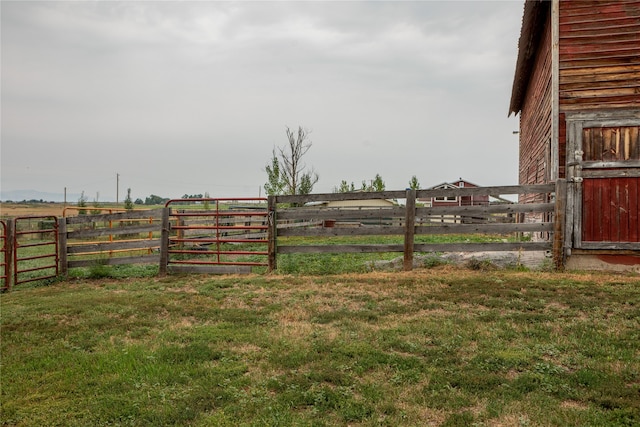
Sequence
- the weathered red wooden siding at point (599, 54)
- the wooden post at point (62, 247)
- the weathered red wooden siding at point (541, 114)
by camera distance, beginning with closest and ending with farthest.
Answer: the weathered red wooden siding at point (599, 54)
the wooden post at point (62, 247)
the weathered red wooden siding at point (541, 114)

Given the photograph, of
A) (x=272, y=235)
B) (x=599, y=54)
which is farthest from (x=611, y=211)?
(x=272, y=235)

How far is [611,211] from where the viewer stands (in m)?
8.51

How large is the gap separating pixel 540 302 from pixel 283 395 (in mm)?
4013

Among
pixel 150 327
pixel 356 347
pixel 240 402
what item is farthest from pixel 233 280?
pixel 240 402

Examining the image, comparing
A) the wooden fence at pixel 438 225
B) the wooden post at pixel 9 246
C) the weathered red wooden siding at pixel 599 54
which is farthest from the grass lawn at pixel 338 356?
the weathered red wooden siding at pixel 599 54

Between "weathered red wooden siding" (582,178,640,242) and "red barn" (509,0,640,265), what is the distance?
16 millimetres

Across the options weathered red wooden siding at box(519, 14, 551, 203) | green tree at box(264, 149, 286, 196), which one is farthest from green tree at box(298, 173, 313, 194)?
weathered red wooden siding at box(519, 14, 551, 203)

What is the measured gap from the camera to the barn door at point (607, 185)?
332 inches

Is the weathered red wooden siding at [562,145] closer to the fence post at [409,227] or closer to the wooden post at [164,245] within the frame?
the fence post at [409,227]

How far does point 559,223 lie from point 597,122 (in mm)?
2515

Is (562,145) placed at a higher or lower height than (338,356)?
higher

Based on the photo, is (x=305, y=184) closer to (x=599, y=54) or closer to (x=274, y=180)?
(x=274, y=180)

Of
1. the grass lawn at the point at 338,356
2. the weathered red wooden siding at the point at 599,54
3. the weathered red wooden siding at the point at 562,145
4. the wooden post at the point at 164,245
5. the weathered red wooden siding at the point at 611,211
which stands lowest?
the grass lawn at the point at 338,356

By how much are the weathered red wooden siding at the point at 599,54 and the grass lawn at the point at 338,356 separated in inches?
156
